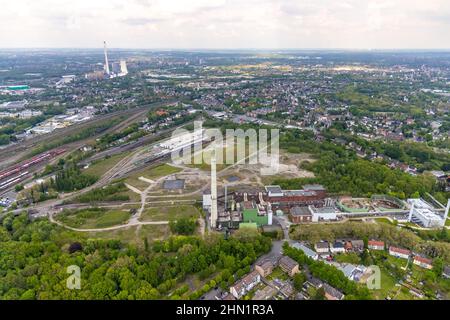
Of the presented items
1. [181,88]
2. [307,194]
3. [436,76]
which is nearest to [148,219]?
[307,194]

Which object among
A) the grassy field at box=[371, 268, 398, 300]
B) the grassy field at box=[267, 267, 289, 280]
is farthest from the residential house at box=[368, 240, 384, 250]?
the grassy field at box=[267, 267, 289, 280]

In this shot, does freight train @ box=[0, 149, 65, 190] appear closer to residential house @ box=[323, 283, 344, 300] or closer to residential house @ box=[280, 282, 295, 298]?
residential house @ box=[280, 282, 295, 298]

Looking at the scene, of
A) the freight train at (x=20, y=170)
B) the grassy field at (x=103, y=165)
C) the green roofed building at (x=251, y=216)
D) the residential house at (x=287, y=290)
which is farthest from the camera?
the grassy field at (x=103, y=165)

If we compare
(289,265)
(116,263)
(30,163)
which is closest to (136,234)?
(116,263)

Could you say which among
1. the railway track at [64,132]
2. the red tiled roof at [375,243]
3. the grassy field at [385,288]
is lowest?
the grassy field at [385,288]

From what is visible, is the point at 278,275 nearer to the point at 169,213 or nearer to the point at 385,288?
the point at 385,288

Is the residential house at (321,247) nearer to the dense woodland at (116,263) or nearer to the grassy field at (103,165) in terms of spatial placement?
the dense woodland at (116,263)

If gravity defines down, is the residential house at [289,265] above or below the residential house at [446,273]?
above

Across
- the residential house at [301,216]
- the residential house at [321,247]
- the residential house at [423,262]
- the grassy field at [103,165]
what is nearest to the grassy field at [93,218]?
the grassy field at [103,165]
